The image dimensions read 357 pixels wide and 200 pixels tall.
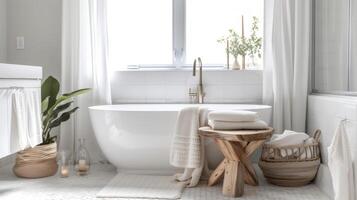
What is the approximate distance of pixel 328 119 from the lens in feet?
9.09

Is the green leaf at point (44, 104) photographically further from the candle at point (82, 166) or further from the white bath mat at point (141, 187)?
the white bath mat at point (141, 187)

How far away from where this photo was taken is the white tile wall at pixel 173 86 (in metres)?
3.67

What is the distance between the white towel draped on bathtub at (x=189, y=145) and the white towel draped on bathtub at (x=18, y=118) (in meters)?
0.99

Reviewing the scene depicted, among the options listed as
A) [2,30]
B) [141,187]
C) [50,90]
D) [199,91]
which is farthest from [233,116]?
[2,30]

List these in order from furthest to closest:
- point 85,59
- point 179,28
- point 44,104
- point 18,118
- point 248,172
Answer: point 179,28, point 85,59, point 44,104, point 248,172, point 18,118

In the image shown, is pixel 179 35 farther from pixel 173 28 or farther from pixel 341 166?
pixel 341 166

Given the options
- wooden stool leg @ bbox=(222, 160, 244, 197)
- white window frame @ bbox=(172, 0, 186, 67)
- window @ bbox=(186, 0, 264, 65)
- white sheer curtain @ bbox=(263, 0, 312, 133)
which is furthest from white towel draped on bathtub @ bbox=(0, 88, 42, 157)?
white sheer curtain @ bbox=(263, 0, 312, 133)

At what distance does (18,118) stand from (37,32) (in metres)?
1.71

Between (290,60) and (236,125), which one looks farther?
(290,60)

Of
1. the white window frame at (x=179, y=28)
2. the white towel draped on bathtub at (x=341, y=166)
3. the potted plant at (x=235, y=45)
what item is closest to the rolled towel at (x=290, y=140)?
the white towel draped on bathtub at (x=341, y=166)

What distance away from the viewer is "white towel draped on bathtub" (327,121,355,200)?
1958mm

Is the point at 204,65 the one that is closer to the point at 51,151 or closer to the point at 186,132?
the point at 186,132

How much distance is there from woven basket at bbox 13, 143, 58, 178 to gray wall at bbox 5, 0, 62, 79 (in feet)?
3.14

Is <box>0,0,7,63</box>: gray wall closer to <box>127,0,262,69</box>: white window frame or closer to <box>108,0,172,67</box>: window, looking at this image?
<box>108,0,172,67</box>: window
